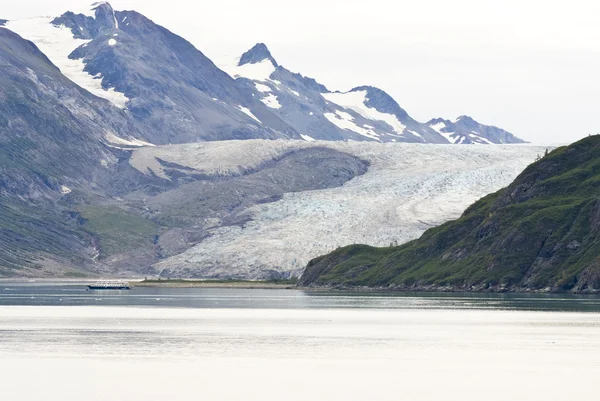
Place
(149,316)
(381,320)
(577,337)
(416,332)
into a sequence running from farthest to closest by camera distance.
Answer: (149,316), (381,320), (416,332), (577,337)

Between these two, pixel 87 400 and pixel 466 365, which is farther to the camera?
pixel 466 365

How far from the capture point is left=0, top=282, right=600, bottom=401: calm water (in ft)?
226

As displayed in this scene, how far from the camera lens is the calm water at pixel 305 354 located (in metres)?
68.9

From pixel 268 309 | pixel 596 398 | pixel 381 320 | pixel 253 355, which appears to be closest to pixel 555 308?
pixel 381 320

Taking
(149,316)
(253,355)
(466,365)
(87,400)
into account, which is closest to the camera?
(87,400)

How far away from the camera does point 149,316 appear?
469 feet

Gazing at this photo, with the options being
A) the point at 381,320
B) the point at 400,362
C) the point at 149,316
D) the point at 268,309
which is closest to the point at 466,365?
the point at 400,362

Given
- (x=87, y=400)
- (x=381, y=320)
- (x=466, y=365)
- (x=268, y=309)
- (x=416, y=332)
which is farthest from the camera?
(x=268, y=309)

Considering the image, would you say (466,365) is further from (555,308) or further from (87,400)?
(555,308)

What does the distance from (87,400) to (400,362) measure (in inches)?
1028

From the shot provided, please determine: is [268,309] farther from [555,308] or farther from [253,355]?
[253,355]

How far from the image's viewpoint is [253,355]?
89.2m

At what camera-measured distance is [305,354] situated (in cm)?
9031

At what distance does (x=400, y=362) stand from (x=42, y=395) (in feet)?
87.0
